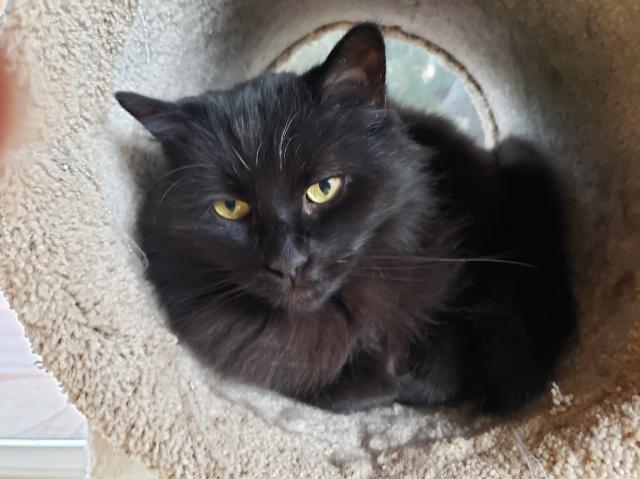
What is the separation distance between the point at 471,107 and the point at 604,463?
1.41m

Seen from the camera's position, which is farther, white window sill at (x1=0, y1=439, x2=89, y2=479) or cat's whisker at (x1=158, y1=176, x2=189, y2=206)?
white window sill at (x1=0, y1=439, x2=89, y2=479)

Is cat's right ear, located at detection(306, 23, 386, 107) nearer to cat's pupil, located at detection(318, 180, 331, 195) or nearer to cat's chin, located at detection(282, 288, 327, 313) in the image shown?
cat's pupil, located at detection(318, 180, 331, 195)

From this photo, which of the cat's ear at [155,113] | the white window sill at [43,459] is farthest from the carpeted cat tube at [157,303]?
the white window sill at [43,459]

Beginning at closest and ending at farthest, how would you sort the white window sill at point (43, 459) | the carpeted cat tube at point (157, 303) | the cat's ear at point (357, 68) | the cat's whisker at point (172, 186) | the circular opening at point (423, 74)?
1. the carpeted cat tube at point (157, 303)
2. the cat's ear at point (357, 68)
3. the cat's whisker at point (172, 186)
4. the white window sill at point (43, 459)
5. the circular opening at point (423, 74)

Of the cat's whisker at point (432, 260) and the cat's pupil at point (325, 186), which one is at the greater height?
the cat's pupil at point (325, 186)

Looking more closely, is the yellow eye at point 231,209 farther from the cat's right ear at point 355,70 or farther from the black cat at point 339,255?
the cat's right ear at point 355,70

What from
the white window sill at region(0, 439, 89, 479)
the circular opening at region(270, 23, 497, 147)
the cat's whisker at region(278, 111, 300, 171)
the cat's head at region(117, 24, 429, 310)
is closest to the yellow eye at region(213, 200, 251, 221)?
the cat's head at region(117, 24, 429, 310)

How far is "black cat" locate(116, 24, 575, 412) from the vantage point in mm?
1061

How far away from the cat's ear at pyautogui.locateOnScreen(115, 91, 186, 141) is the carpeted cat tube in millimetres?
34

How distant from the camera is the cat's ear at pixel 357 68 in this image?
1.04 meters

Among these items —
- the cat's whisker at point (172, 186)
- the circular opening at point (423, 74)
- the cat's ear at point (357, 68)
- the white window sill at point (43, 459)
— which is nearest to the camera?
the cat's ear at point (357, 68)

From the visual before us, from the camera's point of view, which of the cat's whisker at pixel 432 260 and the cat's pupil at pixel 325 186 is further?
the cat's whisker at pixel 432 260

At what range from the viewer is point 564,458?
886mm

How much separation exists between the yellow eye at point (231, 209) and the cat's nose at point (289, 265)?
0.13 m
